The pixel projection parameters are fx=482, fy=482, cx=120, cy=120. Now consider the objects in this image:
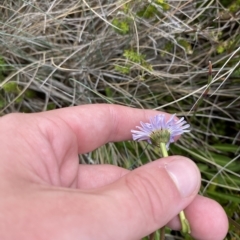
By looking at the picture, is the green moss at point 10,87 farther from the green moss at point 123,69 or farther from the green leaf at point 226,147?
the green leaf at point 226,147

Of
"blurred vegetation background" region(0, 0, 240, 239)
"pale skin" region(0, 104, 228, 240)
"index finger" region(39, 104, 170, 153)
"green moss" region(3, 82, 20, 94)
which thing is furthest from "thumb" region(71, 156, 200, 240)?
"green moss" region(3, 82, 20, 94)

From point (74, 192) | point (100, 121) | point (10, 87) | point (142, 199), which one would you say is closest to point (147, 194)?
point (142, 199)

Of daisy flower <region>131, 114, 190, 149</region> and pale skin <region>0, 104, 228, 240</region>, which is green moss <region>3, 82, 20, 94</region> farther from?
daisy flower <region>131, 114, 190, 149</region>

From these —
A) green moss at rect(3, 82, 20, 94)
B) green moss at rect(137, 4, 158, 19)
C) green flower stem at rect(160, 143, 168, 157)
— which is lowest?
green moss at rect(3, 82, 20, 94)

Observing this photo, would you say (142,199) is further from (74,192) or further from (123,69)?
(123,69)

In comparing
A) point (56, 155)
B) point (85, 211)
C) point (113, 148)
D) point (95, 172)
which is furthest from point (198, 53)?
point (85, 211)

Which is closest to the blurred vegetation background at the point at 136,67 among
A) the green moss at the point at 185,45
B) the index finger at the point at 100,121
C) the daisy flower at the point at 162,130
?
the green moss at the point at 185,45
